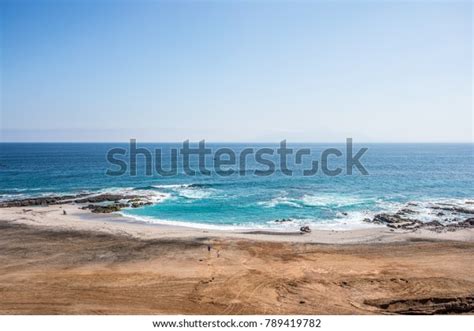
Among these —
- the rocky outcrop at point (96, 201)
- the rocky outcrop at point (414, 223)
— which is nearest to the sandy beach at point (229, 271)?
the rocky outcrop at point (414, 223)

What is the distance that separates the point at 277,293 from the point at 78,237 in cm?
1175

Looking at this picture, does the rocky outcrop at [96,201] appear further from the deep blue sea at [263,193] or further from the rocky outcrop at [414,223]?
the rocky outcrop at [414,223]

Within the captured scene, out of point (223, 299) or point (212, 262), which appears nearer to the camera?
point (223, 299)

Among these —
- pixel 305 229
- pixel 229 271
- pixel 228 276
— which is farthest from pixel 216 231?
pixel 228 276

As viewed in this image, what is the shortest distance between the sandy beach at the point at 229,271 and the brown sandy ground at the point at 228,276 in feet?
0.11

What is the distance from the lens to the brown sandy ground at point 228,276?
30.0ft

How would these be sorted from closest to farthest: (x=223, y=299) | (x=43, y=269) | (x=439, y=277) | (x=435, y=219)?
1. (x=223, y=299)
2. (x=439, y=277)
3. (x=43, y=269)
4. (x=435, y=219)

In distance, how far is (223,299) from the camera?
9.70 m

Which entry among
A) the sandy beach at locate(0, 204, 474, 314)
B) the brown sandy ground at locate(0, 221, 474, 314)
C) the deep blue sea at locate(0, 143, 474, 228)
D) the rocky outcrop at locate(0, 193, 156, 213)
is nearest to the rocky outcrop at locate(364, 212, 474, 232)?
the sandy beach at locate(0, 204, 474, 314)

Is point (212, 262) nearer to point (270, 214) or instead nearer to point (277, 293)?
point (277, 293)

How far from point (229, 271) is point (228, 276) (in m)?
0.53

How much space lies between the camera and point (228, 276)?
1166cm

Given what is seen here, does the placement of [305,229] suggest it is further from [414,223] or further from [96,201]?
[96,201]

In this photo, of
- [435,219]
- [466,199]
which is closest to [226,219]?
[435,219]
